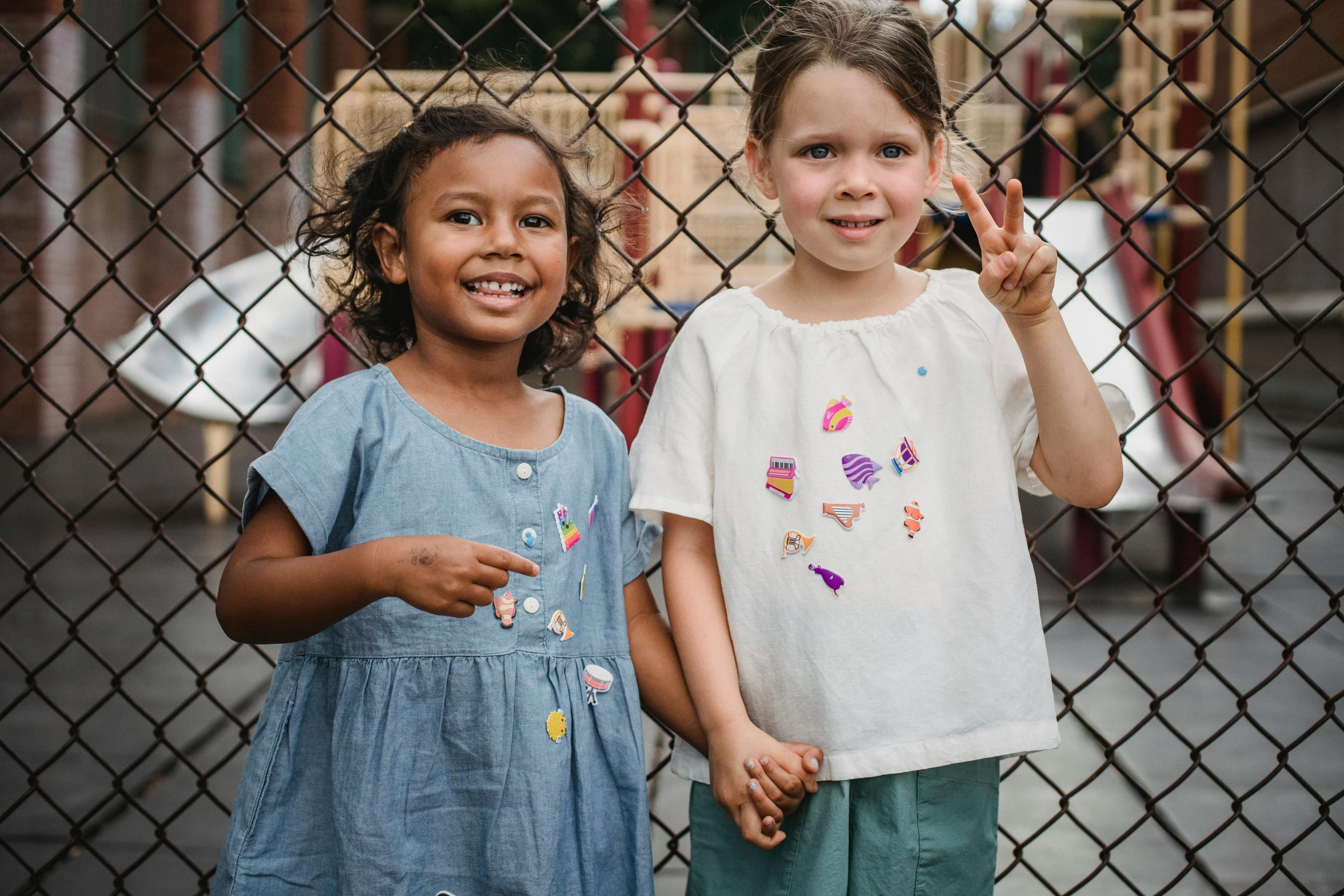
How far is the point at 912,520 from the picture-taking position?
1.42m

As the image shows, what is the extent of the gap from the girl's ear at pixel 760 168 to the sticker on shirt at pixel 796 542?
50cm

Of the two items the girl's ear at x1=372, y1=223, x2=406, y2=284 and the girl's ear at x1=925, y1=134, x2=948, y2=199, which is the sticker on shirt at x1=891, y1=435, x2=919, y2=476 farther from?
the girl's ear at x1=372, y1=223, x2=406, y2=284

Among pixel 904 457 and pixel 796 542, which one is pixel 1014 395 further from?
pixel 796 542

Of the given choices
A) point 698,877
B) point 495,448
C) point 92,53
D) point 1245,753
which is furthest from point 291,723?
point 92,53

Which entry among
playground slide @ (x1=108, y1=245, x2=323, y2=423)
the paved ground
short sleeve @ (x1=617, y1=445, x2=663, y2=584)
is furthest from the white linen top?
playground slide @ (x1=108, y1=245, x2=323, y2=423)

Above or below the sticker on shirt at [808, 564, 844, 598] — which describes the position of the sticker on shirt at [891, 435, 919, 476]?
above

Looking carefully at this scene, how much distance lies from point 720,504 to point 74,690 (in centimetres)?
299

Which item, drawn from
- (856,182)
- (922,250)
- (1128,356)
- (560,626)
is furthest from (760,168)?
(1128,356)

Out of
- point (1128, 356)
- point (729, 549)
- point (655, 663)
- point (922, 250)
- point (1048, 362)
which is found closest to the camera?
point (1048, 362)

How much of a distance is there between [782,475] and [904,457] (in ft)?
0.55

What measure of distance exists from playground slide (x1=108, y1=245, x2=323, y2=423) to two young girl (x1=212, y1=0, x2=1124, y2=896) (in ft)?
16.4

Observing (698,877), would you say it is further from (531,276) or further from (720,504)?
(531,276)

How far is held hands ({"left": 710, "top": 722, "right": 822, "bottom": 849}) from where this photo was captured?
1355mm

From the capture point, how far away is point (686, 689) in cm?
156
